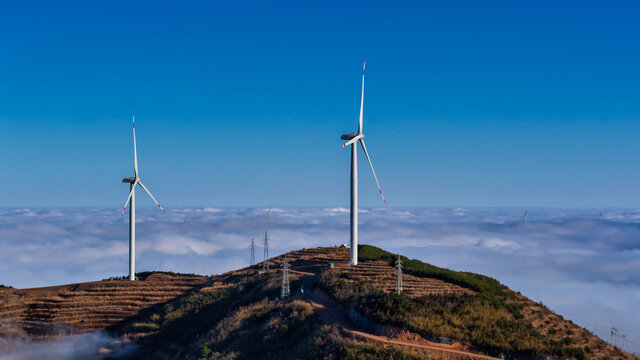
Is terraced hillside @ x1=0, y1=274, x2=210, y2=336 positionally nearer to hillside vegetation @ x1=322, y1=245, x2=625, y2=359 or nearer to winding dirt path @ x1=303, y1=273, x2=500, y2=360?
winding dirt path @ x1=303, y1=273, x2=500, y2=360

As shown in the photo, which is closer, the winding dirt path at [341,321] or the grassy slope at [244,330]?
the winding dirt path at [341,321]

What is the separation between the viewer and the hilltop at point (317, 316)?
51000 mm

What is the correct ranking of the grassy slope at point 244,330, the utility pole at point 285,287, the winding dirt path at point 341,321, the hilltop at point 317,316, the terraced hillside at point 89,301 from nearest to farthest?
1. the winding dirt path at point 341,321
2. the grassy slope at point 244,330
3. the hilltop at point 317,316
4. the utility pole at point 285,287
5. the terraced hillside at point 89,301

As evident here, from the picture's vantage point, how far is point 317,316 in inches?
2311

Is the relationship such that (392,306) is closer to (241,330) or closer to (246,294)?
(241,330)

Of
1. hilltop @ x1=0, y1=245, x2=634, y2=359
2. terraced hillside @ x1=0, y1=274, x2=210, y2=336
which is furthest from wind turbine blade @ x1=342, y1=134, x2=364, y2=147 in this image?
terraced hillside @ x1=0, y1=274, x2=210, y2=336

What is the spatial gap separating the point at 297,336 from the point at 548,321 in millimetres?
33427

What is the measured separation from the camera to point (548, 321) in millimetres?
60438

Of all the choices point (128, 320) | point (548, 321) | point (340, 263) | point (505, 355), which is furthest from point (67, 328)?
point (548, 321)

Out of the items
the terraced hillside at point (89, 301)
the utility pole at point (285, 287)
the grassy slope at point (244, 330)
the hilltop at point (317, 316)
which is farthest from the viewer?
the terraced hillside at point (89, 301)

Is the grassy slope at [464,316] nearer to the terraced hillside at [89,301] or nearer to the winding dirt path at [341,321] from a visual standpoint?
the winding dirt path at [341,321]

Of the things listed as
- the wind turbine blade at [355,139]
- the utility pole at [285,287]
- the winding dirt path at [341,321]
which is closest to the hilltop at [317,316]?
the winding dirt path at [341,321]

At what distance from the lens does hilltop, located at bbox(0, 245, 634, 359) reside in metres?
51.0

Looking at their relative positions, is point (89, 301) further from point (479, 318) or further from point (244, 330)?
point (479, 318)
